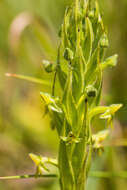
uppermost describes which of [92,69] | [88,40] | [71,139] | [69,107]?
[88,40]

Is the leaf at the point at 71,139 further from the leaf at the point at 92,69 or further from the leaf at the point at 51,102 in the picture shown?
the leaf at the point at 92,69

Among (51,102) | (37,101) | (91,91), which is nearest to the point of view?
(91,91)

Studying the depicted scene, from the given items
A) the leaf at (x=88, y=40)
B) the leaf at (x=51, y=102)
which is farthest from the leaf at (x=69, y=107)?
the leaf at (x=88, y=40)

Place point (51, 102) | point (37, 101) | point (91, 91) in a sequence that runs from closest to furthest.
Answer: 1. point (91, 91)
2. point (51, 102)
3. point (37, 101)

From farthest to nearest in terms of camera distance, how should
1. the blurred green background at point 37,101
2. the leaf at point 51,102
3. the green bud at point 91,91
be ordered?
the blurred green background at point 37,101
the leaf at point 51,102
the green bud at point 91,91

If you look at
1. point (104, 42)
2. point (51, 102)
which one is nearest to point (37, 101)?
point (51, 102)

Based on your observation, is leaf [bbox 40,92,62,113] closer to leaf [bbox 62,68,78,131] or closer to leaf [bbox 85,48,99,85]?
Answer: leaf [bbox 62,68,78,131]

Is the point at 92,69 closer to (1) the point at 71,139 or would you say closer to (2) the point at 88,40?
(2) the point at 88,40

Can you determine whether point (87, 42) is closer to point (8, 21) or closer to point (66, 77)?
point (66, 77)
